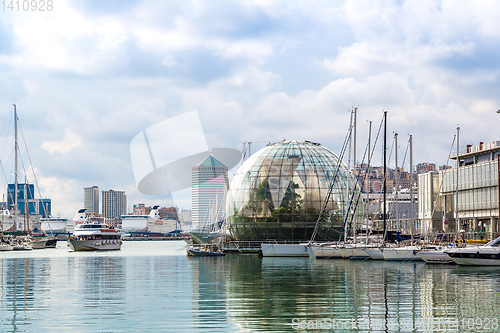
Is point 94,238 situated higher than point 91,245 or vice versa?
point 94,238

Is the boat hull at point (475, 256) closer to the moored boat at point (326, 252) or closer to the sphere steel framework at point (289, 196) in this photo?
the moored boat at point (326, 252)

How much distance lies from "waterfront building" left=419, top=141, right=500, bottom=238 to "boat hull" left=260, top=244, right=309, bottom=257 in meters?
24.6

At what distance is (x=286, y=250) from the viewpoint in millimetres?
77000

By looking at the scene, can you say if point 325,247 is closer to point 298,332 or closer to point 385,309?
point 385,309

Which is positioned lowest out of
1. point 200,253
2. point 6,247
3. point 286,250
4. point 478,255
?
point 6,247

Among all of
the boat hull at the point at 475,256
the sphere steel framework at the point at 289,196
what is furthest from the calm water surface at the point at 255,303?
the sphere steel framework at the point at 289,196

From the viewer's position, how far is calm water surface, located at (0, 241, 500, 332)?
2239 cm

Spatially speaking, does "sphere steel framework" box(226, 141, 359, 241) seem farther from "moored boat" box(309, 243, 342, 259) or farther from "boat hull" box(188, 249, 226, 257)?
"moored boat" box(309, 243, 342, 259)

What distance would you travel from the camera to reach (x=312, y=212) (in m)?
93.0

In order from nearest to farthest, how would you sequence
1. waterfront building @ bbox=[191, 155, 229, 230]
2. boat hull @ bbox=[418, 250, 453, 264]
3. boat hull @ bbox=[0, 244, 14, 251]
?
boat hull @ bbox=[418, 250, 453, 264] < waterfront building @ bbox=[191, 155, 229, 230] < boat hull @ bbox=[0, 244, 14, 251]

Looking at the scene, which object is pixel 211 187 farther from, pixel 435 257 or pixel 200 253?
pixel 435 257

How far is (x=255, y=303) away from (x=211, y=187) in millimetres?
118247

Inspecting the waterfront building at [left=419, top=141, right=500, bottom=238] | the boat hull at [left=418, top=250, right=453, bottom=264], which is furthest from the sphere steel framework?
the boat hull at [left=418, top=250, right=453, bottom=264]

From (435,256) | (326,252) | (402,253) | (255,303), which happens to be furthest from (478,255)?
(255,303)
